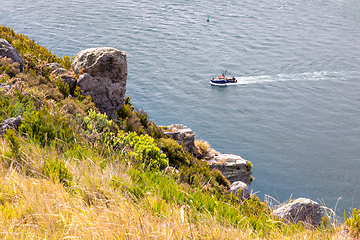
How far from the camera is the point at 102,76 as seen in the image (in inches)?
436

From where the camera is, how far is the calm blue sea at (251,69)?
51438 millimetres

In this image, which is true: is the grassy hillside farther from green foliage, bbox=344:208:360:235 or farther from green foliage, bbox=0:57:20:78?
green foliage, bbox=0:57:20:78

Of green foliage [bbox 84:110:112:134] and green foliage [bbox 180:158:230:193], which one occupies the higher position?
green foliage [bbox 84:110:112:134]

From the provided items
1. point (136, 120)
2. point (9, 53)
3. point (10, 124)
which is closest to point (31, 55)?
point (9, 53)

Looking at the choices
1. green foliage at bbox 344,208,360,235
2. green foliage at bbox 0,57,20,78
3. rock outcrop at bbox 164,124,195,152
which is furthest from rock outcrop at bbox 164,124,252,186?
green foliage at bbox 344,208,360,235

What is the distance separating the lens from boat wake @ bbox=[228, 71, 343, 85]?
6860cm

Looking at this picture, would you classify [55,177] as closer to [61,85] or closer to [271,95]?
[61,85]

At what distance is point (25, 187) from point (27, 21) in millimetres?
70364

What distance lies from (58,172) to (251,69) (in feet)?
228

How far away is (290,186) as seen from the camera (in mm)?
45875

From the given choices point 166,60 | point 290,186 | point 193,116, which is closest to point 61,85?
point 290,186

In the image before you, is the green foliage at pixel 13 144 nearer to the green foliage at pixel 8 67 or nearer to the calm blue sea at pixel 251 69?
the green foliage at pixel 8 67

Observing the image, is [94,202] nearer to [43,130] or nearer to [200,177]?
[43,130]

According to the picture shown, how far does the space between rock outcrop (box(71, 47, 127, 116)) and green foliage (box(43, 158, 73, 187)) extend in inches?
268
